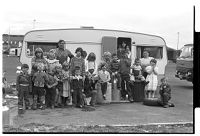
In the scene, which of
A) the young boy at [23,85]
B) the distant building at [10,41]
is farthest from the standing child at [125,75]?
the distant building at [10,41]

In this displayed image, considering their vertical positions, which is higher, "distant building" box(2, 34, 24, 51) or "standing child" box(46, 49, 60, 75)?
"distant building" box(2, 34, 24, 51)

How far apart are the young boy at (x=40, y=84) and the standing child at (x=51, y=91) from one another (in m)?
0.09

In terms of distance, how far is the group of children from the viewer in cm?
550

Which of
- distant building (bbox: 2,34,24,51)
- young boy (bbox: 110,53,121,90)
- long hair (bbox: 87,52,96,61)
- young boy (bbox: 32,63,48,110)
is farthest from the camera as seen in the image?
young boy (bbox: 110,53,121,90)

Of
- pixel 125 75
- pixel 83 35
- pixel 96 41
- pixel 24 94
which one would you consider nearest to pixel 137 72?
pixel 125 75

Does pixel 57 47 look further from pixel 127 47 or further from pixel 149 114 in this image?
pixel 149 114

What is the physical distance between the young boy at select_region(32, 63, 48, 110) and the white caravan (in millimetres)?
437

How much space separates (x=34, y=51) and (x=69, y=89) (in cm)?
93

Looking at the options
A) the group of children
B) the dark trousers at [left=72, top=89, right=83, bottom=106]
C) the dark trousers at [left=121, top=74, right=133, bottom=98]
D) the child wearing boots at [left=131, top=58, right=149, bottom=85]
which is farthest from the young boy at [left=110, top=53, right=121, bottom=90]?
the dark trousers at [left=72, top=89, right=83, bottom=106]

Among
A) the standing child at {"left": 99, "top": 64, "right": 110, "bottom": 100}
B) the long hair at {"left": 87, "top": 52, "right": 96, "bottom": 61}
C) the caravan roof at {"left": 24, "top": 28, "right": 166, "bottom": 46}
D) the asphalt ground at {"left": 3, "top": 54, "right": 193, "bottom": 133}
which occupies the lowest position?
the asphalt ground at {"left": 3, "top": 54, "right": 193, "bottom": 133}

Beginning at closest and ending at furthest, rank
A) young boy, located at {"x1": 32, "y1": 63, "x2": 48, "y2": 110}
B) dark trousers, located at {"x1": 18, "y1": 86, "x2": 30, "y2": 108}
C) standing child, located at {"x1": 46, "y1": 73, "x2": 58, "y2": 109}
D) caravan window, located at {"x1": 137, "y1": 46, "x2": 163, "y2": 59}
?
dark trousers, located at {"x1": 18, "y1": 86, "x2": 30, "y2": 108} → young boy, located at {"x1": 32, "y1": 63, "x2": 48, "y2": 110} → standing child, located at {"x1": 46, "y1": 73, "x2": 58, "y2": 109} → caravan window, located at {"x1": 137, "y1": 46, "x2": 163, "y2": 59}

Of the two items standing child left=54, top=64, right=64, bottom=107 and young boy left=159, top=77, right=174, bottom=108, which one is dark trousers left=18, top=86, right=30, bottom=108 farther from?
young boy left=159, top=77, right=174, bottom=108

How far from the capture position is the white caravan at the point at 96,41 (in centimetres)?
597

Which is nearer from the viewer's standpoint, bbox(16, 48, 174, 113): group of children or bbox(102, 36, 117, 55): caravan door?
bbox(16, 48, 174, 113): group of children
